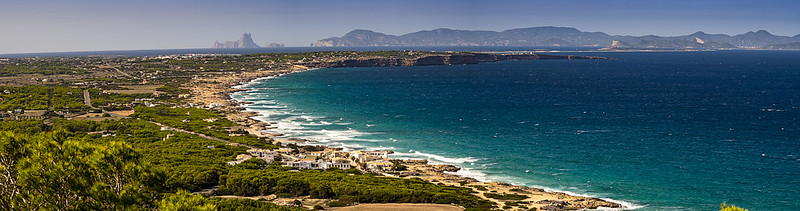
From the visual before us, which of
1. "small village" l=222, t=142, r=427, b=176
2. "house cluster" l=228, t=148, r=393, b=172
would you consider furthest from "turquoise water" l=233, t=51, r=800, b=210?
"house cluster" l=228, t=148, r=393, b=172

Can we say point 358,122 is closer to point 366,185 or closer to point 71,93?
point 366,185

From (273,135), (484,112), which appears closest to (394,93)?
(484,112)

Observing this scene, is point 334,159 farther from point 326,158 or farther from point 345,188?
point 345,188

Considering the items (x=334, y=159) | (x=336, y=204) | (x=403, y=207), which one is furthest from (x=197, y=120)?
(x=403, y=207)

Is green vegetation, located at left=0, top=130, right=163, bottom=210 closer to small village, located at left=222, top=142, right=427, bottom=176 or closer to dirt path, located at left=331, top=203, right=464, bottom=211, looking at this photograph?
dirt path, located at left=331, top=203, right=464, bottom=211

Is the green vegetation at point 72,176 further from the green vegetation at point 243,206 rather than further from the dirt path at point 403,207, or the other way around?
the dirt path at point 403,207

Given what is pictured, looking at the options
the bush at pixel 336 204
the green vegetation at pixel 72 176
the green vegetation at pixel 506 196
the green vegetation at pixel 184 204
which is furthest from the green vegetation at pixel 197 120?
the green vegetation at pixel 184 204
